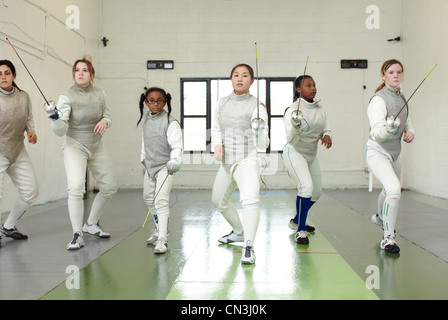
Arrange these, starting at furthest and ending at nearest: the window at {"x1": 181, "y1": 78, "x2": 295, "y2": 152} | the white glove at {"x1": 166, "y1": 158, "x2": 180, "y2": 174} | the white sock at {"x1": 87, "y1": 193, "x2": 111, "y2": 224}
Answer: the window at {"x1": 181, "y1": 78, "x2": 295, "y2": 152} → the white sock at {"x1": 87, "y1": 193, "x2": 111, "y2": 224} → the white glove at {"x1": 166, "y1": 158, "x2": 180, "y2": 174}

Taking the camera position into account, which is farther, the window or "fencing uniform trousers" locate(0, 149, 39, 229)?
the window

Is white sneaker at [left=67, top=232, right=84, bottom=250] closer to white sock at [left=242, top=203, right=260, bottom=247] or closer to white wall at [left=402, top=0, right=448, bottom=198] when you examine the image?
white sock at [left=242, top=203, right=260, bottom=247]

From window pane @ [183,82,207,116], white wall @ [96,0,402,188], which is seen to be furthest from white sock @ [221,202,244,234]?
window pane @ [183,82,207,116]

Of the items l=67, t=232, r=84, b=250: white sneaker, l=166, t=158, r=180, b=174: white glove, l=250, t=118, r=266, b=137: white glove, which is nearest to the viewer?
l=250, t=118, r=266, b=137: white glove

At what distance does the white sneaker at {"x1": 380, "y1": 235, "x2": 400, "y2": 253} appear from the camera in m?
2.66

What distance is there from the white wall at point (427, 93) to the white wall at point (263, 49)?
0.50m

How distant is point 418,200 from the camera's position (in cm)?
536

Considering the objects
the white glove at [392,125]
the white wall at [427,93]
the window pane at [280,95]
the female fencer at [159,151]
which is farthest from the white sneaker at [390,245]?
the window pane at [280,95]

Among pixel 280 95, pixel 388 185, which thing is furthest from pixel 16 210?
pixel 280 95

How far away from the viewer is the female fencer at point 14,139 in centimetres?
289

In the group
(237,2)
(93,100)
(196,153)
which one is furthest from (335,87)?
(93,100)

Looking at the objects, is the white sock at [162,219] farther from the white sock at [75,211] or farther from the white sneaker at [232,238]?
the white sock at [75,211]

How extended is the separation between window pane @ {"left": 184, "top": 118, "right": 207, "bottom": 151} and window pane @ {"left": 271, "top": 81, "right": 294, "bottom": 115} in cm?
129

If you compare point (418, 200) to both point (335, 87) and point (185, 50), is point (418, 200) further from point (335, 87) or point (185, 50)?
point (185, 50)
